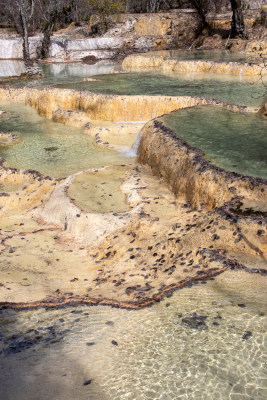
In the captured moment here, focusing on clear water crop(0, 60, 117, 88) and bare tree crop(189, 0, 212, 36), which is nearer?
clear water crop(0, 60, 117, 88)

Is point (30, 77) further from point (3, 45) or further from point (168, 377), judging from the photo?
Answer: point (168, 377)

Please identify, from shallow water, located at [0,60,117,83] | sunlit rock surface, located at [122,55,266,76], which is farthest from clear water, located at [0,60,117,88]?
sunlit rock surface, located at [122,55,266,76]

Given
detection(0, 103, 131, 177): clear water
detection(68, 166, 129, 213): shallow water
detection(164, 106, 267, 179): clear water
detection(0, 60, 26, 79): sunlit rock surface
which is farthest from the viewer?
detection(0, 60, 26, 79): sunlit rock surface

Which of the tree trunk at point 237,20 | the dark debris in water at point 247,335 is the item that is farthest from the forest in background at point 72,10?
the dark debris in water at point 247,335

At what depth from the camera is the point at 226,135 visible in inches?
307

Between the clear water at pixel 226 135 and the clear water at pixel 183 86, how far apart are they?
1633 millimetres

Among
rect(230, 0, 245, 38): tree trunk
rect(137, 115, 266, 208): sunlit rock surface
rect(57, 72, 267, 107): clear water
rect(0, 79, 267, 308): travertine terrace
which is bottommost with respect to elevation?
rect(0, 79, 267, 308): travertine terrace

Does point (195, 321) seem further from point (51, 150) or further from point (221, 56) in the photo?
point (221, 56)

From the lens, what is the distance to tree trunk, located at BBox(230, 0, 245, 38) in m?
22.2

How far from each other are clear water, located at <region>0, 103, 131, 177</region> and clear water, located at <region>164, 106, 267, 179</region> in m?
1.69

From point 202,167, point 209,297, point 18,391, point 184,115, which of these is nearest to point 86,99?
point 184,115

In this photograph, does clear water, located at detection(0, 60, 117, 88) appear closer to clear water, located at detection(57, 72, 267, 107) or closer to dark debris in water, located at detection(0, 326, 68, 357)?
clear water, located at detection(57, 72, 267, 107)

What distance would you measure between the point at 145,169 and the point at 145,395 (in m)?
5.83

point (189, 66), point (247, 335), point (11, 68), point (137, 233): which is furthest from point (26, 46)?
point (247, 335)
